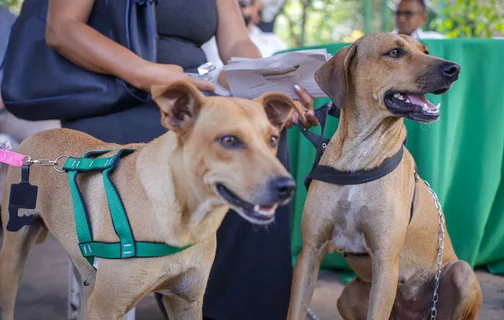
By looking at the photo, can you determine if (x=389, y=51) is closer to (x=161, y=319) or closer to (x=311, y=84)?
(x=311, y=84)

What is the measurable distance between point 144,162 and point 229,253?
1.18m

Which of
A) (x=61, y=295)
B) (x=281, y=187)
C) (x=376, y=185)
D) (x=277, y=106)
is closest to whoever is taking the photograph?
(x=281, y=187)

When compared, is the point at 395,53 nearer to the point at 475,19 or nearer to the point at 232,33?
the point at 232,33

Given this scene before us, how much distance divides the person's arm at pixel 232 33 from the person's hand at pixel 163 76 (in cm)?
69

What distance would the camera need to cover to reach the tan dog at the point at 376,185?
3.09 m

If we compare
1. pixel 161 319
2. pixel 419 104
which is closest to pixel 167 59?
pixel 419 104

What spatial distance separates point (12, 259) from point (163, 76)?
109cm

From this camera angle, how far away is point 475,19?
8.88 m

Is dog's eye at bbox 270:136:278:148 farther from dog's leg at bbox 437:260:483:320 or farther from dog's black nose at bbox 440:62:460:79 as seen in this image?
dog's leg at bbox 437:260:483:320

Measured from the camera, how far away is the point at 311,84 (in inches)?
133

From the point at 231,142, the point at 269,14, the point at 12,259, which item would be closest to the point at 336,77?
the point at 231,142

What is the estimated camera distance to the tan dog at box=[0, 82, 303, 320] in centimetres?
220

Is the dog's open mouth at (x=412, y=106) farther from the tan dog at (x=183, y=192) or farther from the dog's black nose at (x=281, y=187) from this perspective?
the dog's black nose at (x=281, y=187)

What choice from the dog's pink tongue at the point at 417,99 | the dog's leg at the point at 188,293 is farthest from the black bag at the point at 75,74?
the dog's pink tongue at the point at 417,99
